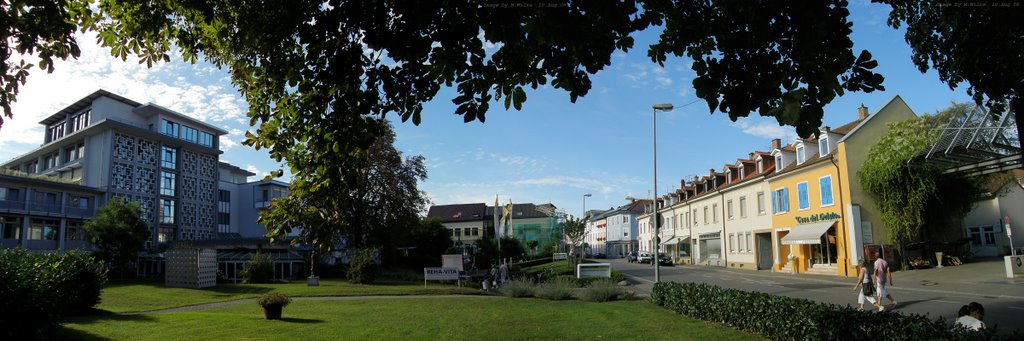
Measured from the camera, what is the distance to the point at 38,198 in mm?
50375

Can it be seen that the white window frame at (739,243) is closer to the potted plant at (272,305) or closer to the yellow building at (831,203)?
the yellow building at (831,203)

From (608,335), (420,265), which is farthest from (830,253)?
(420,265)

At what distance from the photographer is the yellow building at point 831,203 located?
2998 cm

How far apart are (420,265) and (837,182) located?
108 ft

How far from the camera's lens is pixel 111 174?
55.9 metres

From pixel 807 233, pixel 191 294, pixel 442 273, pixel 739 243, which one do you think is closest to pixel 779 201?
pixel 807 233

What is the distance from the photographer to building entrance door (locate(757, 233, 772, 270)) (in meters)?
39.6

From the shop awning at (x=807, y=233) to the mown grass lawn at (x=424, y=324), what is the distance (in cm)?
1760

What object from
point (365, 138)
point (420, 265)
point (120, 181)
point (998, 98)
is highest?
point (120, 181)

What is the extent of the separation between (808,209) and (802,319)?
27.6 metres

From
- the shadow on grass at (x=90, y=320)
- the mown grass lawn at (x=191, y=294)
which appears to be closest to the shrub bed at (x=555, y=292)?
the mown grass lawn at (x=191, y=294)

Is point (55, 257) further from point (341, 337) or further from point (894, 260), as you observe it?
point (894, 260)

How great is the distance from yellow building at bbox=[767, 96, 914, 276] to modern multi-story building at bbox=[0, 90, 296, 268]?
141ft

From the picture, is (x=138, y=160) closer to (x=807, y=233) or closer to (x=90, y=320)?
(x=90, y=320)
